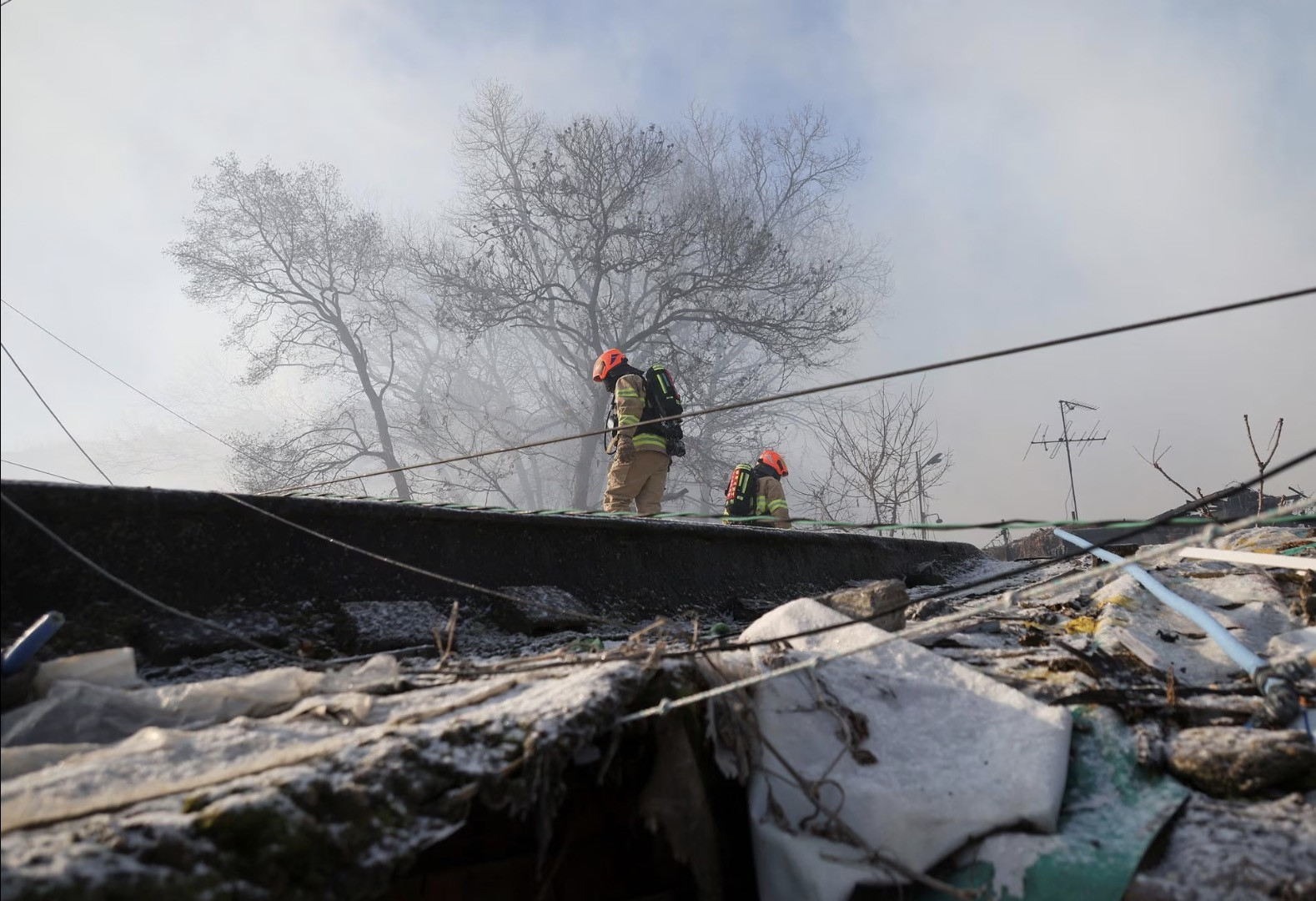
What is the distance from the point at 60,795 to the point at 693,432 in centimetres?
2427

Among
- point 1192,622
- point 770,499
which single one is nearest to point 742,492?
point 770,499

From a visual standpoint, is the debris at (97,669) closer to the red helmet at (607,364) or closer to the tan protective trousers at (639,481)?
the tan protective trousers at (639,481)

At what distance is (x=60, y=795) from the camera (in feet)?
4.25

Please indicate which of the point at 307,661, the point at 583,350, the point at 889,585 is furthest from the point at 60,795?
the point at 583,350

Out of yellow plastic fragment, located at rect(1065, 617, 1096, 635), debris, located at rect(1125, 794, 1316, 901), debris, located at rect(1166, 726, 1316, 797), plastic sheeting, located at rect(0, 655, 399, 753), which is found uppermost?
yellow plastic fragment, located at rect(1065, 617, 1096, 635)

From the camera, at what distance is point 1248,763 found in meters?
1.86

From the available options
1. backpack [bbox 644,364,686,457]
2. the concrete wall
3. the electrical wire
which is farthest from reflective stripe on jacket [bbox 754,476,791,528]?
the electrical wire

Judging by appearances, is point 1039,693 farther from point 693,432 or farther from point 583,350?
point 693,432

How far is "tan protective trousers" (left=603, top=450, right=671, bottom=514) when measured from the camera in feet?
26.0

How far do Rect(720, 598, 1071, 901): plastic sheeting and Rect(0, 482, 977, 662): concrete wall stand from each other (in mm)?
1622

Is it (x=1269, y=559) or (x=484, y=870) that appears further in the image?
(x=1269, y=559)

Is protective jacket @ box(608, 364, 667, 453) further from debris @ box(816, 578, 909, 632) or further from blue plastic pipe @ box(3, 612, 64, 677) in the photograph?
blue plastic pipe @ box(3, 612, 64, 677)

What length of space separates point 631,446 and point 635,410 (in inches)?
13.4

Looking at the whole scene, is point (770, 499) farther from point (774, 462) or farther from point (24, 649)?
point (24, 649)
